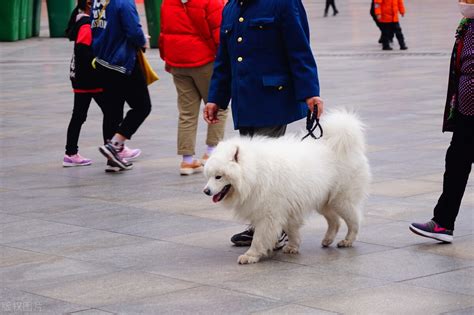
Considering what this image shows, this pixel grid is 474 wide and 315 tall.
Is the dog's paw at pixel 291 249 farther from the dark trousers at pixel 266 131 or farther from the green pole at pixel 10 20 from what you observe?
the green pole at pixel 10 20

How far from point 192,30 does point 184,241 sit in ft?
10.7

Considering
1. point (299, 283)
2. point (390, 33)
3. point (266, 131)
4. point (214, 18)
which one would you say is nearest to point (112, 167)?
point (214, 18)

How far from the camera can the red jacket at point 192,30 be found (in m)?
9.74

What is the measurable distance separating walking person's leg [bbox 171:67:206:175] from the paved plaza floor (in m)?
0.26

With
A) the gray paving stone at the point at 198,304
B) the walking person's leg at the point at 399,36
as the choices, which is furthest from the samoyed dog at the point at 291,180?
the walking person's leg at the point at 399,36

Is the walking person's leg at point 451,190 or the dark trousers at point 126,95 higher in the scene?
the walking person's leg at point 451,190

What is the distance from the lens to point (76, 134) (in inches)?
419

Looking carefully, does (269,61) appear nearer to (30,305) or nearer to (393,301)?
(393,301)

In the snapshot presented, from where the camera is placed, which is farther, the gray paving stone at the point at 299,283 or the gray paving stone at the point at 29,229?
the gray paving stone at the point at 29,229

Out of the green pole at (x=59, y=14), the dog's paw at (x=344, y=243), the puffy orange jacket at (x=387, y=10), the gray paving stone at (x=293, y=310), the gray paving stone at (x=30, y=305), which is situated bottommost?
the green pole at (x=59, y=14)

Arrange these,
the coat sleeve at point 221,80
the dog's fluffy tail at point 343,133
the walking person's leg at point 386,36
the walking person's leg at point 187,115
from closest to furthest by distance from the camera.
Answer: the dog's fluffy tail at point 343,133
the coat sleeve at point 221,80
the walking person's leg at point 187,115
the walking person's leg at point 386,36

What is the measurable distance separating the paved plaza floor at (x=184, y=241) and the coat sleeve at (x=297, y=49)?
1080mm

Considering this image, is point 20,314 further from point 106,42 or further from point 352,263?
point 106,42

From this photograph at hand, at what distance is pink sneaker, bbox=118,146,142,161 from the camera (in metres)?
10.7
